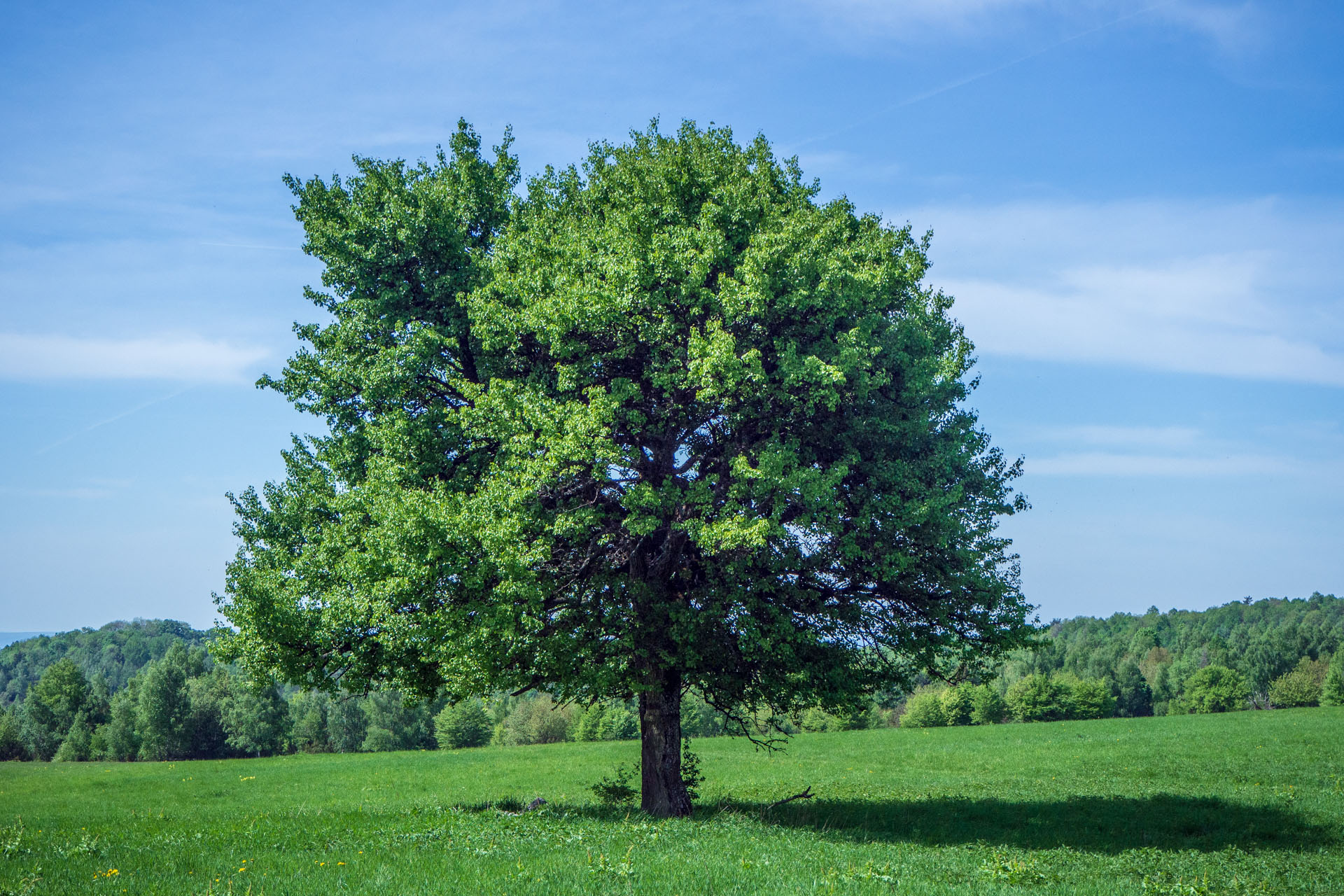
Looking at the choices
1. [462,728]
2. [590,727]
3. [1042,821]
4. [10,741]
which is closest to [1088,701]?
[590,727]

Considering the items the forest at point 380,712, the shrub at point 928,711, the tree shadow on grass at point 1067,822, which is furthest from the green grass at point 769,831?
the shrub at point 928,711

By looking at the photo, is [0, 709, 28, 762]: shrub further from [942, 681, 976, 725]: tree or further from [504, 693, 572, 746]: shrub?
[942, 681, 976, 725]: tree

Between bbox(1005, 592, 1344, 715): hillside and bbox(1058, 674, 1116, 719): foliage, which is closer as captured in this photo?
bbox(1058, 674, 1116, 719): foliage

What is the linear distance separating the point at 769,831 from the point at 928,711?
262 ft

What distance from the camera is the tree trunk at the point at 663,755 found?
70.9 ft

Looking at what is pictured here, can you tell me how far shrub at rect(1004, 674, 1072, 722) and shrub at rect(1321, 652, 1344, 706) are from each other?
2988cm

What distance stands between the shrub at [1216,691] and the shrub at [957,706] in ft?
116

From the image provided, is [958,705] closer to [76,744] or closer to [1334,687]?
[1334,687]

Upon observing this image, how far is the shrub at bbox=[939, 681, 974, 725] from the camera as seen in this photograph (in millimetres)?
91312

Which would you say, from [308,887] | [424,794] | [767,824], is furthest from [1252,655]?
[308,887]

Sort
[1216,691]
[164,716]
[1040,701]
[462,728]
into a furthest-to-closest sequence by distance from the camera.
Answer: [1216,691], [1040,701], [462,728], [164,716]

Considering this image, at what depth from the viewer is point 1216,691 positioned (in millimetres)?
105562

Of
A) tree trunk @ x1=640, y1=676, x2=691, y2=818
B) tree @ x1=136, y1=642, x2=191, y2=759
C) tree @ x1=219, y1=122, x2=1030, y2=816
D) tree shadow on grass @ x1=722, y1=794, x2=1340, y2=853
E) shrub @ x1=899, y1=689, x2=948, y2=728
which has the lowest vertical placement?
shrub @ x1=899, y1=689, x2=948, y2=728

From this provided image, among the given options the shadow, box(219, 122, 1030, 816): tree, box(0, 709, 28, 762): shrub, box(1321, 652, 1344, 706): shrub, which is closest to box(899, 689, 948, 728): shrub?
box(1321, 652, 1344, 706): shrub
